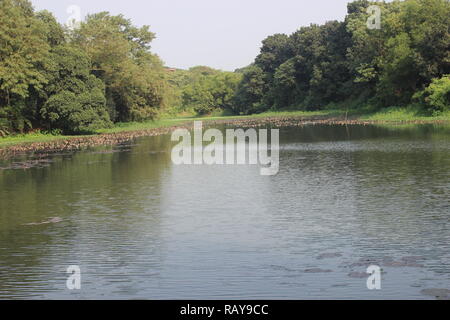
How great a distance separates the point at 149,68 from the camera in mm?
67312

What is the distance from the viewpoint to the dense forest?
151 feet

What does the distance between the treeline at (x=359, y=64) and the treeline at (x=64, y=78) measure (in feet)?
75.8

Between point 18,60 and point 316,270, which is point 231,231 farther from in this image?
point 18,60

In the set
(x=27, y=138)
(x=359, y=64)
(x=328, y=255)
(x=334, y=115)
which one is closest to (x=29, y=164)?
(x=27, y=138)

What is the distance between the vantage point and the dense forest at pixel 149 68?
45.9 meters

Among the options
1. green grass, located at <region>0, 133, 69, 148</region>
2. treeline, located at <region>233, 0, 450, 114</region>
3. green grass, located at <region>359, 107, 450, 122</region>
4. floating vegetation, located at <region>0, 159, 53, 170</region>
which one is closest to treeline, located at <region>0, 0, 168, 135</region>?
green grass, located at <region>0, 133, 69, 148</region>

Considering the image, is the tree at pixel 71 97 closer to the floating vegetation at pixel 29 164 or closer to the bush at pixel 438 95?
the floating vegetation at pixel 29 164

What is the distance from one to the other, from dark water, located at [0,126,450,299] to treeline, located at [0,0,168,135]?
1962 cm

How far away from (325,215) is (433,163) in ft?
35.1

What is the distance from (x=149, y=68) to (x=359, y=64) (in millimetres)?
24260
